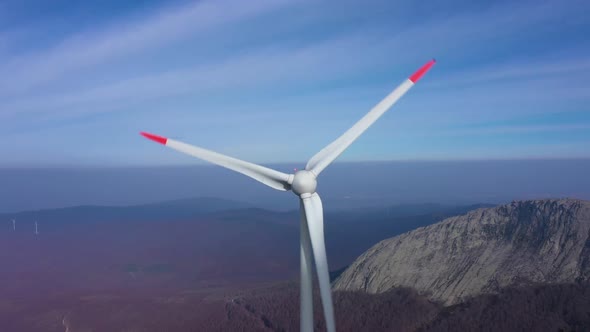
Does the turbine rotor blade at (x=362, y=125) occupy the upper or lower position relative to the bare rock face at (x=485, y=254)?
upper

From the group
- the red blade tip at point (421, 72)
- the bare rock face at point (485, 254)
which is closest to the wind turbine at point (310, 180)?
the red blade tip at point (421, 72)

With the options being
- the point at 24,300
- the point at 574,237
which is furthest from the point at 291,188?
the point at 24,300

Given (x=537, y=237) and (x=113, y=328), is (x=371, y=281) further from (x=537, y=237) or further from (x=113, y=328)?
(x=113, y=328)

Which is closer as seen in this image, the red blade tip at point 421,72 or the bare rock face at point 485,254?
the red blade tip at point 421,72

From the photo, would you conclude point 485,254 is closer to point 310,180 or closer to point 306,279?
point 306,279

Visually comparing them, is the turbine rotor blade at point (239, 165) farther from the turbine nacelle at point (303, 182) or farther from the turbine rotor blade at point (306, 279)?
the turbine rotor blade at point (306, 279)

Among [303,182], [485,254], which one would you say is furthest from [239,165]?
[485,254]
